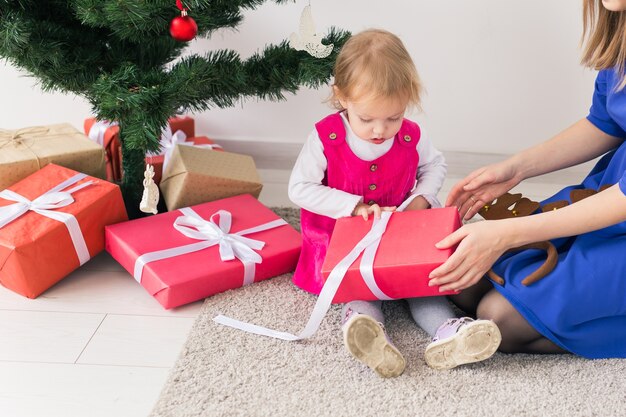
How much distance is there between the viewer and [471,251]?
124cm

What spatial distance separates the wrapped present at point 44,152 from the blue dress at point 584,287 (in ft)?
3.37

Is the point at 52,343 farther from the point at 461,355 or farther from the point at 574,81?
the point at 574,81

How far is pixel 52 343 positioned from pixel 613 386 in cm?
103

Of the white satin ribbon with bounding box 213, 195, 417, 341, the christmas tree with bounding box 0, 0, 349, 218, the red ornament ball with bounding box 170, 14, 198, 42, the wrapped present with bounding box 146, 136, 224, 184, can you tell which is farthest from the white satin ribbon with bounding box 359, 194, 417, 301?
the wrapped present with bounding box 146, 136, 224, 184

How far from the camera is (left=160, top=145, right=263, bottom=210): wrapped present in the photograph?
178 centimetres

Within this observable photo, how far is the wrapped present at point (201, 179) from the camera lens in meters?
1.78

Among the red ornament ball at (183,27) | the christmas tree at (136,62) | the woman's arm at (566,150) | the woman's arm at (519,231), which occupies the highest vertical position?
the red ornament ball at (183,27)

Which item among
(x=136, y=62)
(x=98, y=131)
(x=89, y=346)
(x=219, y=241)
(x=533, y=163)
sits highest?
(x=136, y=62)

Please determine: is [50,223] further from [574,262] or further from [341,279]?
[574,262]

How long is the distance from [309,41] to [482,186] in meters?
0.48

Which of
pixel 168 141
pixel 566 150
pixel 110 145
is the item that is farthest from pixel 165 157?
pixel 566 150

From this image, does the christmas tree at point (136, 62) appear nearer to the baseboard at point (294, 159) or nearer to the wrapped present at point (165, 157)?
the wrapped present at point (165, 157)

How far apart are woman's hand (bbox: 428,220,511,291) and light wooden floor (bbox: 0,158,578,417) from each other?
1.74ft

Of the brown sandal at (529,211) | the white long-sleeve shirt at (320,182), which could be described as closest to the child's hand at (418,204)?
the white long-sleeve shirt at (320,182)
